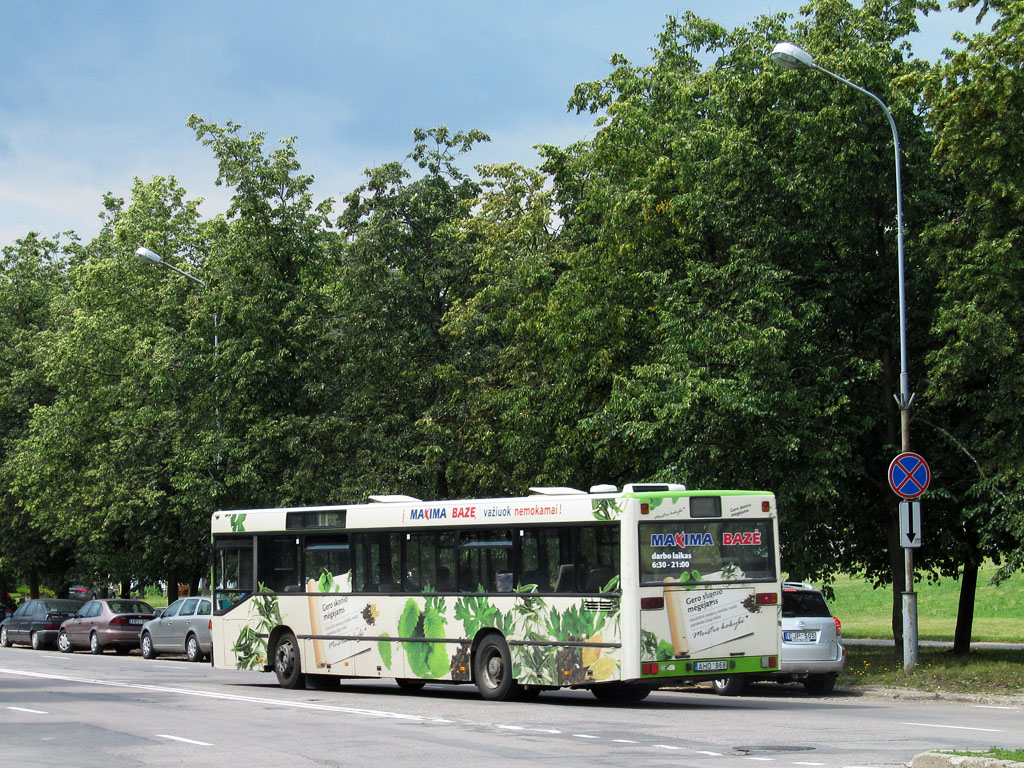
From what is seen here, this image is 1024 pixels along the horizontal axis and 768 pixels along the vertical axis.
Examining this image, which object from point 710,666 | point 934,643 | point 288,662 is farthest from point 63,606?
point 710,666

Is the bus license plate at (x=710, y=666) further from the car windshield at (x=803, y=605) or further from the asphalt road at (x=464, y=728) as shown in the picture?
the car windshield at (x=803, y=605)

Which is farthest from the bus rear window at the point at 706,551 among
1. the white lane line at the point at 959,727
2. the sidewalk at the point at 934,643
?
the sidewalk at the point at 934,643

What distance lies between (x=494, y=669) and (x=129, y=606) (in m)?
24.2

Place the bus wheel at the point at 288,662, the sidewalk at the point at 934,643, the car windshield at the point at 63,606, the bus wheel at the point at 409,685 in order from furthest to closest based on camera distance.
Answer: the car windshield at the point at 63,606 → the sidewalk at the point at 934,643 → the bus wheel at the point at 288,662 → the bus wheel at the point at 409,685

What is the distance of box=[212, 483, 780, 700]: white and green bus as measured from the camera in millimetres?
16641

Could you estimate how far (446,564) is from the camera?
19.1 metres

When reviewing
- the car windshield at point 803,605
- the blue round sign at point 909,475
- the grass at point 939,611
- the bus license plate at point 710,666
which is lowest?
the grass at point 939,611

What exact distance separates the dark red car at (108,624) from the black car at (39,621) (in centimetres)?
250

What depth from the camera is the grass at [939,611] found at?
38750 mm

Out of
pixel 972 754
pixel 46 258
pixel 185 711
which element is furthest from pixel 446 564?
pixel 46 258

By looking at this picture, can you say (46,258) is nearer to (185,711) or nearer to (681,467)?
(681,467)

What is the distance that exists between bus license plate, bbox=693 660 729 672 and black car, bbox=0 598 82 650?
31.4m

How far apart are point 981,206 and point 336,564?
1187cm

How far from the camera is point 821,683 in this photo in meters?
21.0
